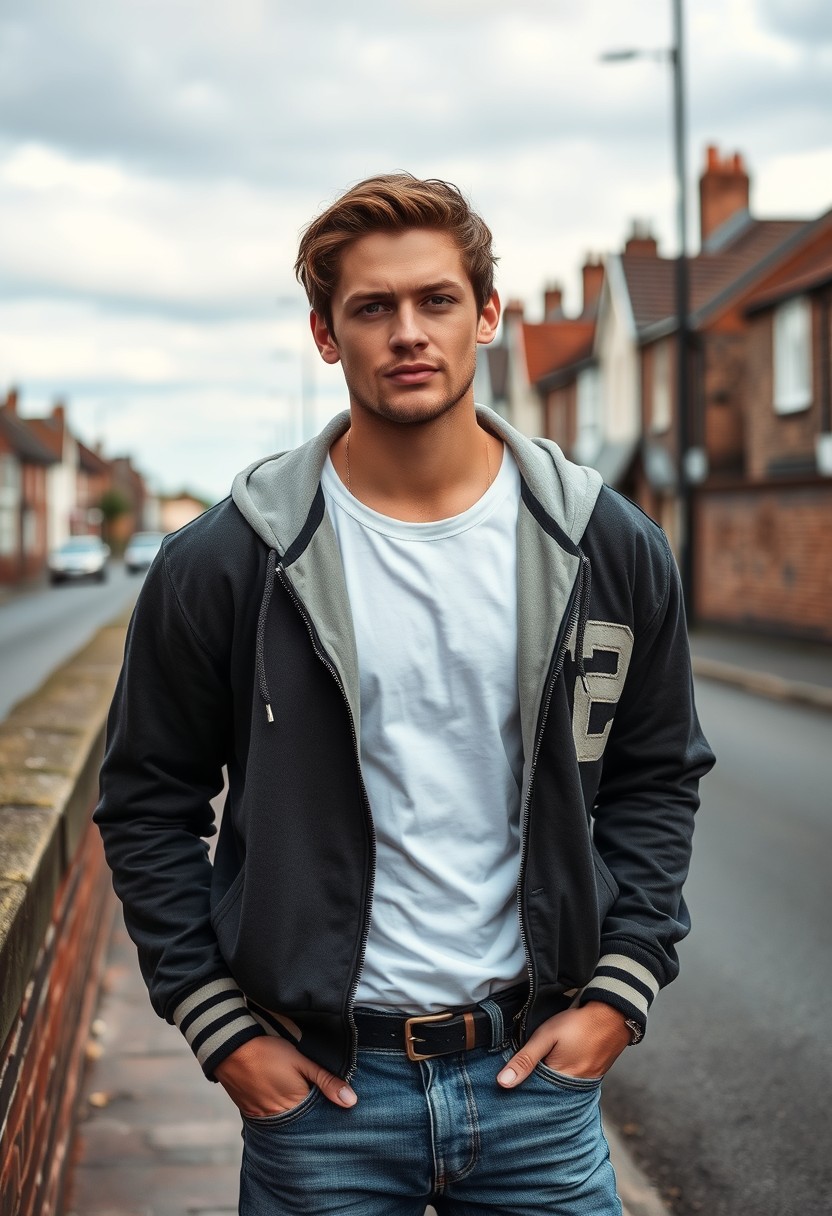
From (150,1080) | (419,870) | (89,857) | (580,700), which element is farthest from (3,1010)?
(89,857)

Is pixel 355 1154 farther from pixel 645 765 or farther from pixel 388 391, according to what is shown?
pixel 388 391

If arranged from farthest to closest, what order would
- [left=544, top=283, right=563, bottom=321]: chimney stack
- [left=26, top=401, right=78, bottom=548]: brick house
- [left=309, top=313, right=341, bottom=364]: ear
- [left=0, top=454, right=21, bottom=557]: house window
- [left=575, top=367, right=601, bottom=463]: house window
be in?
1. [left=26, top=401, right=78, bottom=548]: brick house
2. [left=544, top=283, right=563, bottom=321]: chimney stack
3. [left=0, top=454, right=21, bottom=557]: house window
4. [left=575, top=367, right=601, bottom=463]: house window
5. [left=309, top=313, right=341, bottom=364]: ear

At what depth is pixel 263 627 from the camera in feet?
6.40

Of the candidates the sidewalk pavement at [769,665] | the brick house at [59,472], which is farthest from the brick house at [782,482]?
the brick house at [59,472]

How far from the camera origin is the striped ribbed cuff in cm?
196

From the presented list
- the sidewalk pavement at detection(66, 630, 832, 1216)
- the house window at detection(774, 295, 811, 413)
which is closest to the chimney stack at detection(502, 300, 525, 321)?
the house window at detection(774, 295, 811, 413)

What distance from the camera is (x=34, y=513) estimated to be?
61906 mm

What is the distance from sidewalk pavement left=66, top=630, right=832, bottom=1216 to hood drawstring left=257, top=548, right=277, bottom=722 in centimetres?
193

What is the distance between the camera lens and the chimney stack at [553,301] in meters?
58.7

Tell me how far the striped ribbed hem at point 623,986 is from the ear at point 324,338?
3.29 feet

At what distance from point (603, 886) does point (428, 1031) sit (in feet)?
1.17

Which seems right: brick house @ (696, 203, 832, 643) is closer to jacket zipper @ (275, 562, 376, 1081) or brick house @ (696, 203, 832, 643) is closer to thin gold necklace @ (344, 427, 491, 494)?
thin gold necklace @ (344, 427, 491, 494)

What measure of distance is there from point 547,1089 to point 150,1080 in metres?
2.48

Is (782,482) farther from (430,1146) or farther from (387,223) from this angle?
(430,1146)
